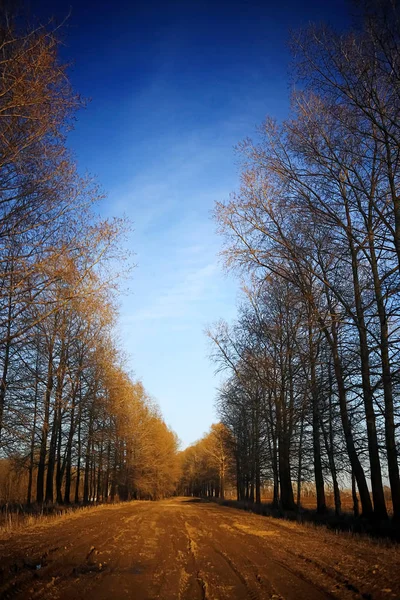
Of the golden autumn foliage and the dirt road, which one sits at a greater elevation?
the dirt road

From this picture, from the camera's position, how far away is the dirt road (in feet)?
15.0

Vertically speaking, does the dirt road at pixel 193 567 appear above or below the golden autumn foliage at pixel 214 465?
above

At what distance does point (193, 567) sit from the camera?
19.0 ft

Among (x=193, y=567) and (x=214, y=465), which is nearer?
(x=193, y=567)

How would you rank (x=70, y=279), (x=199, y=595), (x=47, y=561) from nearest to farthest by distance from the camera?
(x=199, y=595) < (x=47, y=561) < (x=70, y=279)

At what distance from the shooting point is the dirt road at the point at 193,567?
4.56 meters

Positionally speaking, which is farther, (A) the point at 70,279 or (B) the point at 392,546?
(A) the point at 70,279

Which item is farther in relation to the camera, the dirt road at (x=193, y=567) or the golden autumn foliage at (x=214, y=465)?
the golden autumn foliage at (x=214, y=465)

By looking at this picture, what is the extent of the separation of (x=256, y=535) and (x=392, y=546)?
296cm

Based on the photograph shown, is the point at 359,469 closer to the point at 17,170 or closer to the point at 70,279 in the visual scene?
the point at 70,279

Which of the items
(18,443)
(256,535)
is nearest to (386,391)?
(256,535)

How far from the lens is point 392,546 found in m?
7.87

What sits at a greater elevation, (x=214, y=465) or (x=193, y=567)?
(x=193, y=567)

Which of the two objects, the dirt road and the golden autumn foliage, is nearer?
the dirt road
